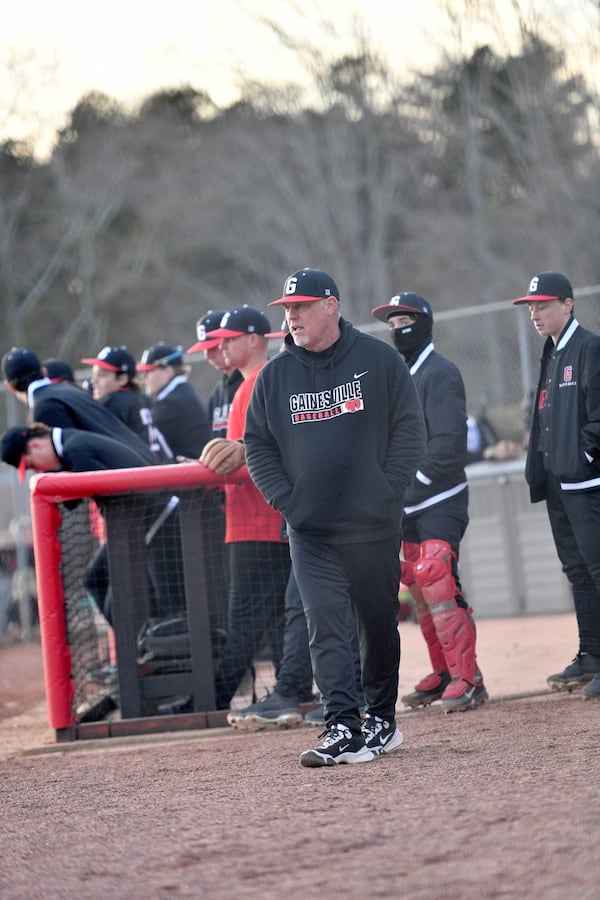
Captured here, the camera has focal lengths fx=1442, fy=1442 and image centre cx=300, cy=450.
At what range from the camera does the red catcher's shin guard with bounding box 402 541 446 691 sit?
767 centimetres

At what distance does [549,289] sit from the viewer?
7531 millimetres

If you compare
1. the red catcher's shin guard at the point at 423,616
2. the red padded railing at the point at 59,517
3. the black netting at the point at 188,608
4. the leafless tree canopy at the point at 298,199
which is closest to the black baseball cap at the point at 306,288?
the red padded railing at the point at 59,517

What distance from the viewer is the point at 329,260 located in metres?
30.6

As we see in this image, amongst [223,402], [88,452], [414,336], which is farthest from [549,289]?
[88,452]

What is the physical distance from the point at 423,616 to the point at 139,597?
5.30ft

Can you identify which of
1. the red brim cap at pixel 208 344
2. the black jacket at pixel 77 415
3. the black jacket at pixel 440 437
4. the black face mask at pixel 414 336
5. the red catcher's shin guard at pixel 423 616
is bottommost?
the red catcher's shin guard at pixel 423 616

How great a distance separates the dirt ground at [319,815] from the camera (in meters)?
3.94

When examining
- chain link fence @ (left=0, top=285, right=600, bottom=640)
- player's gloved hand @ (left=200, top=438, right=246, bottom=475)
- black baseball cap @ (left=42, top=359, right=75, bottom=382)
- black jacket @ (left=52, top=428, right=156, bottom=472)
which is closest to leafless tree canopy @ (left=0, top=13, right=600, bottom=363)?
chain link fence @ (left=0, top=285, right=600, bottom=640)

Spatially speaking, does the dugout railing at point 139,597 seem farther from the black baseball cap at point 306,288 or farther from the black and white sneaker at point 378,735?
the black and white sneaker at point 378,735

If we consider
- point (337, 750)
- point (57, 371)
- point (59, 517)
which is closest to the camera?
point (337, 750)

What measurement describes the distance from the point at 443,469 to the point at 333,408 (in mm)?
1727

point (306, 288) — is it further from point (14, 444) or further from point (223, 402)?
point (223, 402)

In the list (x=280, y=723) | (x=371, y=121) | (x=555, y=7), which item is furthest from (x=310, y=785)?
(x=371, y=121)

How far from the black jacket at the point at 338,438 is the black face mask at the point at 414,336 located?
1.71 m
